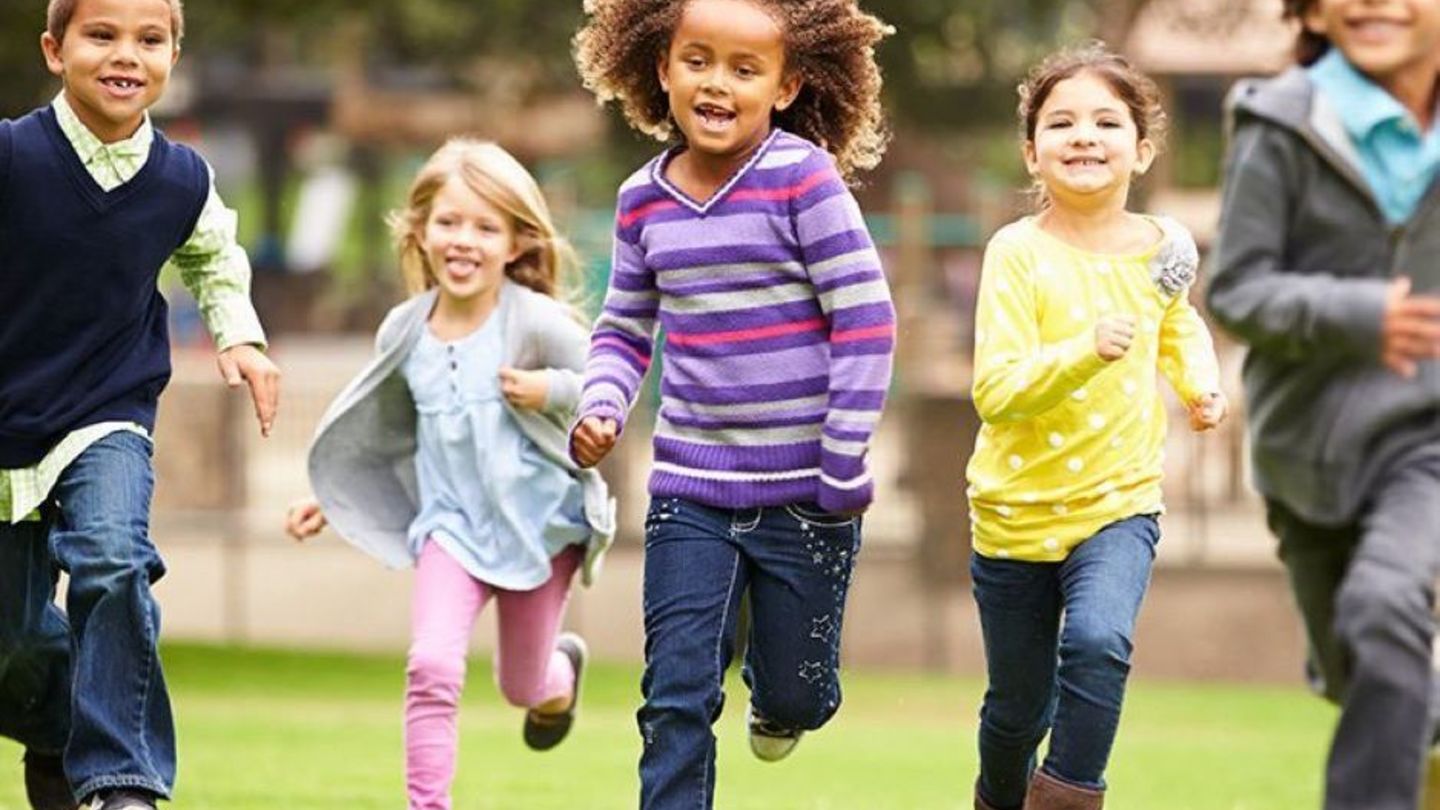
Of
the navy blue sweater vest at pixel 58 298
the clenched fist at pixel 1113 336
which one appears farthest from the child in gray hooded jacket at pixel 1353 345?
the navy blue sweater vest at pixel 58 298

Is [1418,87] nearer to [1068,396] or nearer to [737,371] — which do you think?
[1068,396]

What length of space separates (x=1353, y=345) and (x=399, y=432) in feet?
11.9

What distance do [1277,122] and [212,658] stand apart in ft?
50.3

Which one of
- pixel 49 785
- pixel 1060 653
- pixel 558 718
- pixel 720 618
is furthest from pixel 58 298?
pixel 558 718

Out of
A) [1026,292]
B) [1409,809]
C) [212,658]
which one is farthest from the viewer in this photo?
[212,658]

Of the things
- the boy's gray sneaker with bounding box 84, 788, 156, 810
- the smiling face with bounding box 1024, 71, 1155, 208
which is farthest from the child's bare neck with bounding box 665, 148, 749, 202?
the boy's gray sneaker with bounding box 84, 788, 156, 810

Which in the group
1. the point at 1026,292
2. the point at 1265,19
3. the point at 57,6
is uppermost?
the point at 57,6

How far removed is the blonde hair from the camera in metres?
8.33

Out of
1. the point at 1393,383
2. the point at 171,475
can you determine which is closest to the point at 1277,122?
the point at 1393,383

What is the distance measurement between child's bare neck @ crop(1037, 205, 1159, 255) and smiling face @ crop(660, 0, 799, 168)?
0.70 metres

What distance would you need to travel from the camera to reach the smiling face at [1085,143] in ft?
23.3

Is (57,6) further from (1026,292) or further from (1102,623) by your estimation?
(1102,623)

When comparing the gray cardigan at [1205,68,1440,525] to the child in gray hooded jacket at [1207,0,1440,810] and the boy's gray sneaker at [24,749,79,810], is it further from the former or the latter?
the boy's gray sneaker at [24,749,79,810]

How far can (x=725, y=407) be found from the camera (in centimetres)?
681
